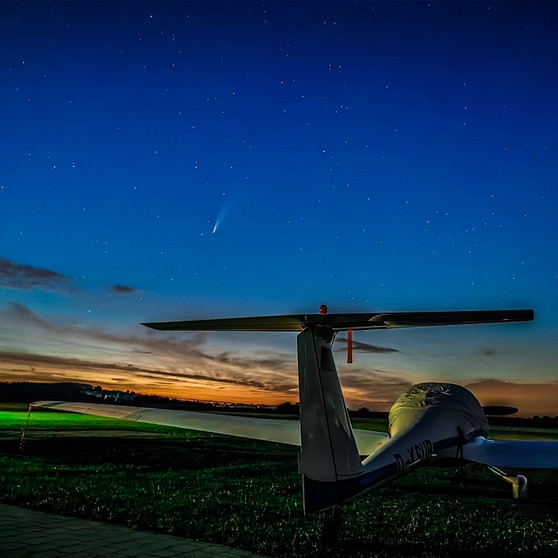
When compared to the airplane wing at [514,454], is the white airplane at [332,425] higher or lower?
higher

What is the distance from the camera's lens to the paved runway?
7.22 metres

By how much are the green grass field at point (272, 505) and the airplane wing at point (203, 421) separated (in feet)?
4.47

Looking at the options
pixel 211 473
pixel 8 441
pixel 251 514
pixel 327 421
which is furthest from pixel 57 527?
pixel 8 441

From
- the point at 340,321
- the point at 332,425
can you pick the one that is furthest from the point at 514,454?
the point at 340,321

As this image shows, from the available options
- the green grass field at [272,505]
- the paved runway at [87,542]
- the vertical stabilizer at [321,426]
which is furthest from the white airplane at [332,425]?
the paved runway at [87,542]

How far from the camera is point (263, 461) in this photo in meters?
20.2

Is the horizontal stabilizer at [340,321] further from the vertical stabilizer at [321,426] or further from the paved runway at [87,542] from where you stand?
the paved runway at [87,542]

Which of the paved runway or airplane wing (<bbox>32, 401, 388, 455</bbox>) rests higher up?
airplane wing (<bbox>32, 401, 388, 455</bbox>)

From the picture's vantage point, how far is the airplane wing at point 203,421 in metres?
12.5

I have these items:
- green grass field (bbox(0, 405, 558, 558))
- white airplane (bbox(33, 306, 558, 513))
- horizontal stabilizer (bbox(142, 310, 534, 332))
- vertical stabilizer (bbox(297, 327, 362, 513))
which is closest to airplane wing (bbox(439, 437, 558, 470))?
white airplane (bbox(33, 306, 558, 513))

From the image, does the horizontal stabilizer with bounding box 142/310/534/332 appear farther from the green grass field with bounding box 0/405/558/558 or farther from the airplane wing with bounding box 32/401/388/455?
the airplane wing with bounding box 32/401/388/455

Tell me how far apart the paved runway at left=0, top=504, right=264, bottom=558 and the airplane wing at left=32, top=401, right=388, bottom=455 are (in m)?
3.61

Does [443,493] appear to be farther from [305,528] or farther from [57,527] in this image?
[57,527]

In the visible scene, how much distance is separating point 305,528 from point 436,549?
2.24m
